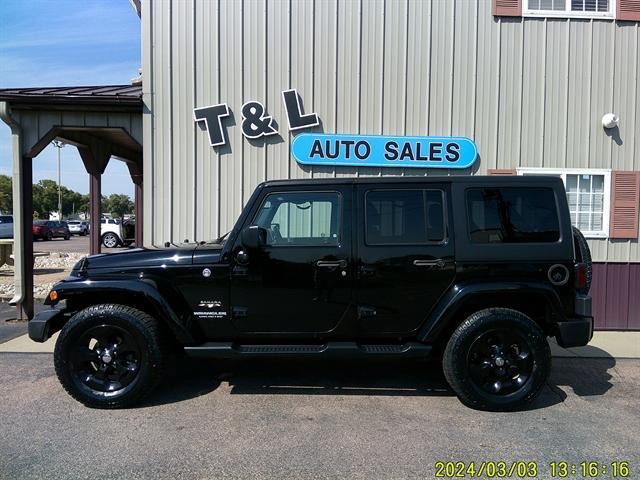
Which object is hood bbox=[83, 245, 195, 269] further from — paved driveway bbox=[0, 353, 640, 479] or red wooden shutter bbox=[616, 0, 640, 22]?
red wooden shutter bbox=[616, 0, 640, 22]

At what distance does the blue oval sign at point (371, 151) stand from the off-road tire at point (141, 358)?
3.69 meters

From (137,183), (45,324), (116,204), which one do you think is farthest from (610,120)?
(116,204)

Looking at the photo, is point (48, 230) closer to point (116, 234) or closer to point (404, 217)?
point (116, 234)

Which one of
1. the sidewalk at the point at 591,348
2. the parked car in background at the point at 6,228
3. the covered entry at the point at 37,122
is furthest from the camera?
the parked car in background at the point at 6,228

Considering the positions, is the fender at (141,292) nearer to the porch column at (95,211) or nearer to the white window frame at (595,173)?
the white window frame at (595,173)

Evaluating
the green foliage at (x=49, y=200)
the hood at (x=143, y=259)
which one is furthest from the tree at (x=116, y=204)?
the hood at (x=143, y=259)

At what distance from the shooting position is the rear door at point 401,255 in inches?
166

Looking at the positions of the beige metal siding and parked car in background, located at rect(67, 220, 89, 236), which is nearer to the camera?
the beige metal siding

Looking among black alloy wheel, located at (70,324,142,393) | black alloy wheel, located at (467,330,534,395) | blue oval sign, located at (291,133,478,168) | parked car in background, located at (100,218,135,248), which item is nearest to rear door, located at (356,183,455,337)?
black alloy wheel, located at (467,330,534,395)

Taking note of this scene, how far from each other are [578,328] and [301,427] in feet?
8.03

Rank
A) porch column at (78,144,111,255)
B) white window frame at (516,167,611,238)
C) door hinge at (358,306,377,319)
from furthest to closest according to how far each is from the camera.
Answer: porch column at (78,144,111,255) < white window frame at (516,167,611,238) < door hinge at (358,306,377,319)

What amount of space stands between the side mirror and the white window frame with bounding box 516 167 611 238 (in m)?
4.62

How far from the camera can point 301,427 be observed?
3861 millimetres

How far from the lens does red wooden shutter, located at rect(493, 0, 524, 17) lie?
281 inches
